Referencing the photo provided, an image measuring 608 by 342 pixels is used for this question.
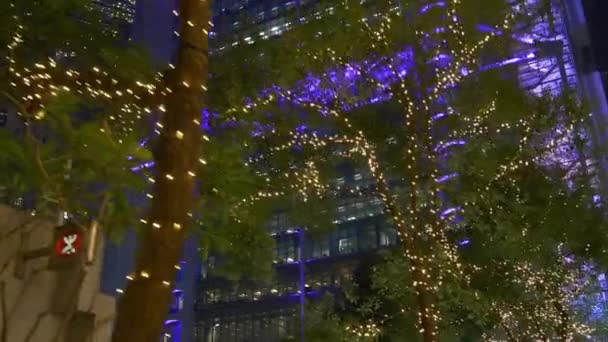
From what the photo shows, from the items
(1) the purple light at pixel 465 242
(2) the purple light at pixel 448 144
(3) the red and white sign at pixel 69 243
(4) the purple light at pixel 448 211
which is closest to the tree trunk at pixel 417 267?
(4) the purple light at pixel 448 211

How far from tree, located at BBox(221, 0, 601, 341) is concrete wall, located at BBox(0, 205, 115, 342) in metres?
3.21

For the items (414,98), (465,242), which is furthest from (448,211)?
(465,242)

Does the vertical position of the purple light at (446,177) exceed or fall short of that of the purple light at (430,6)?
it falls short

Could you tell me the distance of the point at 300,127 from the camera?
10.6 m

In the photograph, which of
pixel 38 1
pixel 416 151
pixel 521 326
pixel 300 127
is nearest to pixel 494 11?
pixel 416 151

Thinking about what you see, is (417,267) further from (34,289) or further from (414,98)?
(34,289)

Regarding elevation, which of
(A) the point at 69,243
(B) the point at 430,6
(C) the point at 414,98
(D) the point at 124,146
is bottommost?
(A) the point at 69,243

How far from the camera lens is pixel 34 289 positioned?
5750mm

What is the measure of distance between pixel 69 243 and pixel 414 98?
5.50m

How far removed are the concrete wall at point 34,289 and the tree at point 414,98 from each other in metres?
3.21

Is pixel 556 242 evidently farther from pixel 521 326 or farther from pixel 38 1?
pixel 38 1

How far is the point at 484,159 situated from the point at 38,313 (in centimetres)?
724

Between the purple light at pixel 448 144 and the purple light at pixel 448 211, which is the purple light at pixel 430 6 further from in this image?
the purple light at pixel 448 211

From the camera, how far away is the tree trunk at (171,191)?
3.40 m
